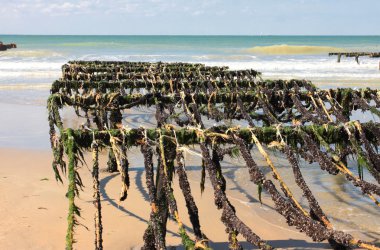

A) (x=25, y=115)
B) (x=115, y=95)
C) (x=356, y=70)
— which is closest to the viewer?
(x=115, y=95)

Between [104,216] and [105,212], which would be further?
[105,212]

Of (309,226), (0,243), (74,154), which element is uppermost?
(74,154)

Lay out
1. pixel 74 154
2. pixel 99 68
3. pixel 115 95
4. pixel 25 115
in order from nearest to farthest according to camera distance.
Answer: pixel 74 154 → pixel 115 95 → pixel 99 68 → pixel 25 115

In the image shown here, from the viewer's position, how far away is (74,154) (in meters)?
3.53

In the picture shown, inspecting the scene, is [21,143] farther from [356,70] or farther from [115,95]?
[356,70]

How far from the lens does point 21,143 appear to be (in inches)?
416

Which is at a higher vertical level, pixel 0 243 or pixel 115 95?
pixel 115 95

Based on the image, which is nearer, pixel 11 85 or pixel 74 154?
pixel 74 154

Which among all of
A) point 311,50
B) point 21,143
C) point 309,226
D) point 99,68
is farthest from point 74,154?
point 311,50

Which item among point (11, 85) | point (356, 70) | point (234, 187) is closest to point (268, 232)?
point (234, 187)

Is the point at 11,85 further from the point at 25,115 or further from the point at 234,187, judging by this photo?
the point at 234,187

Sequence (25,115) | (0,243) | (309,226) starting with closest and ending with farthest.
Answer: (309,226)
(0,243)
(25,115)

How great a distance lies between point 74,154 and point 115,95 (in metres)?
2.44

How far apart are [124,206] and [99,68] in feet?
20.7
